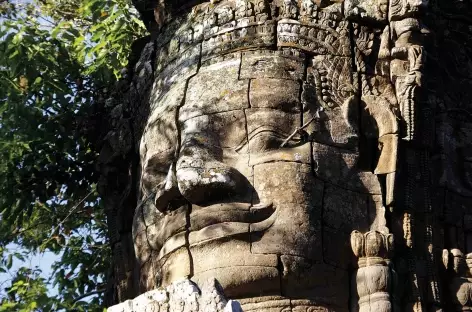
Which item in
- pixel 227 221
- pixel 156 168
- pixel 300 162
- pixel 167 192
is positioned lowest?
pixel 227 221

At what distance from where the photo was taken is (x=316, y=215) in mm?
13359

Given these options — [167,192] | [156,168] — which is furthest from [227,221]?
[156,168]

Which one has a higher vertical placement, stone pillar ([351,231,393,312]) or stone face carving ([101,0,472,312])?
stone face carving ([101,0,472,312])

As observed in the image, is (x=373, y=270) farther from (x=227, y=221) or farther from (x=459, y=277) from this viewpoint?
(x=227, y=221)

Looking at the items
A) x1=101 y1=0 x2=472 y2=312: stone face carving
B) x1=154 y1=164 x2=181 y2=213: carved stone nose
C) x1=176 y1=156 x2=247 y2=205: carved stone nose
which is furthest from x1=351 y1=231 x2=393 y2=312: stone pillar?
x1=154 y1=164 x2=181 y2=213: carved stone nose

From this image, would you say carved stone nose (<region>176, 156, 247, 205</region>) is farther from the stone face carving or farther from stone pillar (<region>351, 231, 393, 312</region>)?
stone pillar (<region>351, 231, 393, 312</region>)

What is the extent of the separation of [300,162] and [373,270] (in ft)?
3.62

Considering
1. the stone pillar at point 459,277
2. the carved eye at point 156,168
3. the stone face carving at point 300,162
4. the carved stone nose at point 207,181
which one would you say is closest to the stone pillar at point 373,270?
the stone face carving at point 300,162

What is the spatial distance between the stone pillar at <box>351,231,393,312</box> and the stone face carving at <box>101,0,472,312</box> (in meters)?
0.01

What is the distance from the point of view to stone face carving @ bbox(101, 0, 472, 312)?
1323 centimetres

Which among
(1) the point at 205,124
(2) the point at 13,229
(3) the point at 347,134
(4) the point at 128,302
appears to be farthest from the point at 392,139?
(2) the point at 13,229

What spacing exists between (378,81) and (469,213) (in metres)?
1.41

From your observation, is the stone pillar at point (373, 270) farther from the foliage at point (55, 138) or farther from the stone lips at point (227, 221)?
the foliage at point (55, 138)

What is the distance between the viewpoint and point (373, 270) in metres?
13.2
